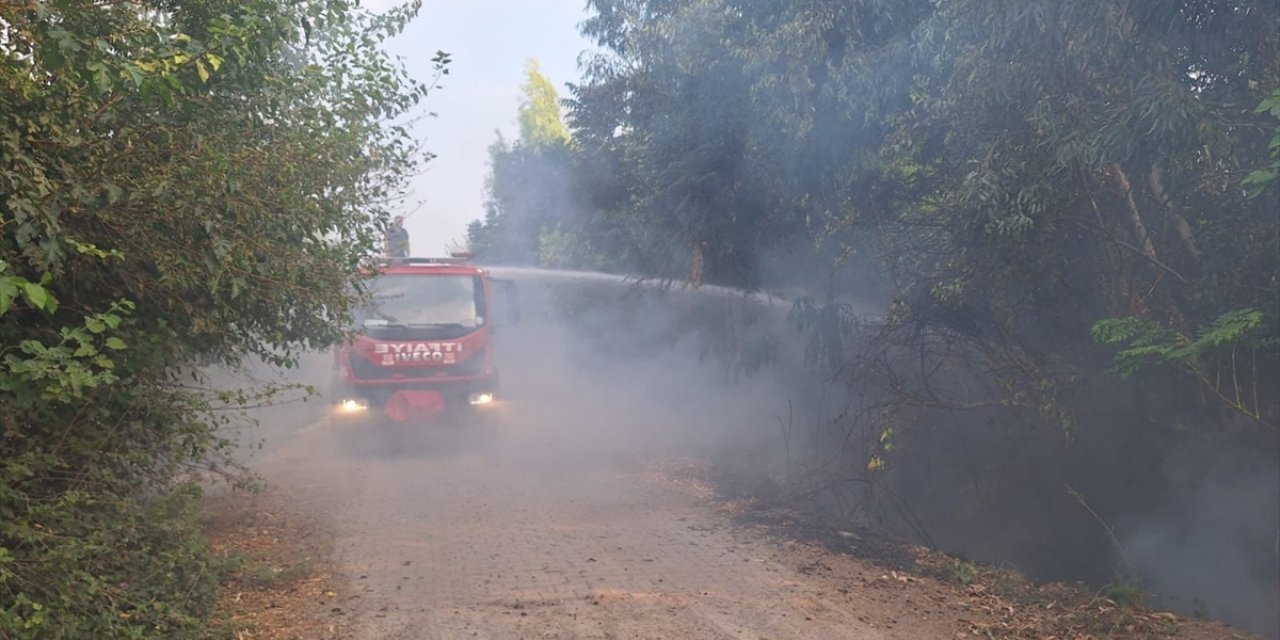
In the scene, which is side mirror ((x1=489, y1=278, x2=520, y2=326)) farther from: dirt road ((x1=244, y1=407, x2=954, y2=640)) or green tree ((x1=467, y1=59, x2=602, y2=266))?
green tree ((x1=467, y1=59, x2=602, y2=266))

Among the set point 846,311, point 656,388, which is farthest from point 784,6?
point 656,388

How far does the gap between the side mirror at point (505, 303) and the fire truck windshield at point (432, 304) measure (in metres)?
0.48

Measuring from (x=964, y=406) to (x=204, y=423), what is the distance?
6.83 m

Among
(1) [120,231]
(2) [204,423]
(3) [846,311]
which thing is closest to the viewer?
(1) [120,231]

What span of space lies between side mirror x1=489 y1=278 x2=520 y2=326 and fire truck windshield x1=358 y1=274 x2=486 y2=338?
0.48 meters

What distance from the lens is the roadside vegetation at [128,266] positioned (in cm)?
433

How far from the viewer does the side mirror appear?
1440cm

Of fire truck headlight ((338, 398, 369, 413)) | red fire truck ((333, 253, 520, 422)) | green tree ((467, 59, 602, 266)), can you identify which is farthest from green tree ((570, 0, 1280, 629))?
green tree ((467, 59, 602, 266))

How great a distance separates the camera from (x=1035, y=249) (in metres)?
8.74

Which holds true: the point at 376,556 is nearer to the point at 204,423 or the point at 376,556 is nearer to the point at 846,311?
the point at 204,423

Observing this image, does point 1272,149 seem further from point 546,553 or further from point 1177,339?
point 546,553

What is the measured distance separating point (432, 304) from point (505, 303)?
1217mm

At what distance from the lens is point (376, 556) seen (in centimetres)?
793

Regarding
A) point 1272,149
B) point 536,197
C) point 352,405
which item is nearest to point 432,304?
point 352,405
